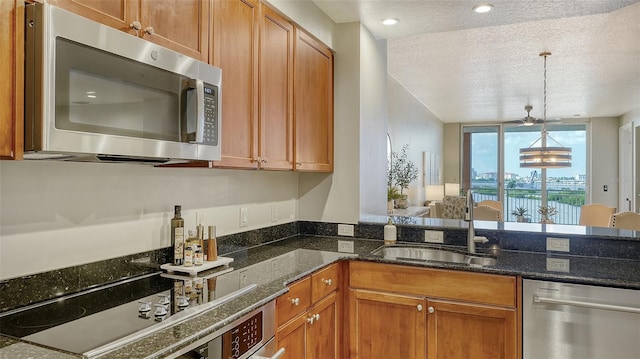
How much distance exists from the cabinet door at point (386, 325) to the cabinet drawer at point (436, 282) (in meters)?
0.05

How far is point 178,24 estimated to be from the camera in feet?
5.39

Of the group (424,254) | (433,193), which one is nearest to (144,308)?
(424,254)

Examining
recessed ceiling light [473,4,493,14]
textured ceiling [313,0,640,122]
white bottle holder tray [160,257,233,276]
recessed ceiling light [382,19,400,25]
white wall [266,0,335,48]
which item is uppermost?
textured ceiling [313,0,640,122]

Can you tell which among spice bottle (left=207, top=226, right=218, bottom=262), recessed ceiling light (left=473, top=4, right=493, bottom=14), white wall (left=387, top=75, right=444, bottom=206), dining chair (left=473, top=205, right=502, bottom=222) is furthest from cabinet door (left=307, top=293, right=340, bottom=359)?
white wall (left=387, top=75, right=444, bottom=206)

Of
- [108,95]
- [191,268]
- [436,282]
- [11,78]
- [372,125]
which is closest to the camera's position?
[11,78]

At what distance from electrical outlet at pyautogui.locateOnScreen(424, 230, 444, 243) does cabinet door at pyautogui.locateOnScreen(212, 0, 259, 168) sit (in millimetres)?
1283

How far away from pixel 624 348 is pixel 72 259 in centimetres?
233

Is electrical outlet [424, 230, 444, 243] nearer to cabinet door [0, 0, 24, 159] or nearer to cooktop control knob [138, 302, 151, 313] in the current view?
cooktop control knob [138, 302, 151, 313]

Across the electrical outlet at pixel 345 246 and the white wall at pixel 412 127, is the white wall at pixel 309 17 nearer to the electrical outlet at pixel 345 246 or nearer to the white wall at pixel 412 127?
the electrical outlet at pixel 345 246

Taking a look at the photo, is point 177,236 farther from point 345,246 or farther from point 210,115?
point 345,246

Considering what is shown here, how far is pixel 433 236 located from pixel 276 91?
4.50 feet

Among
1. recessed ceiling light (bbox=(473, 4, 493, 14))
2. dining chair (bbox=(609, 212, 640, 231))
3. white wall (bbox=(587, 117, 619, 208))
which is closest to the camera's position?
recessed ceiling light (bbox=(473, 4, 493, 14))

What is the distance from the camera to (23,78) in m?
1.12

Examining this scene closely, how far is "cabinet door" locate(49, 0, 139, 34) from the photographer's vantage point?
4.05 feet
